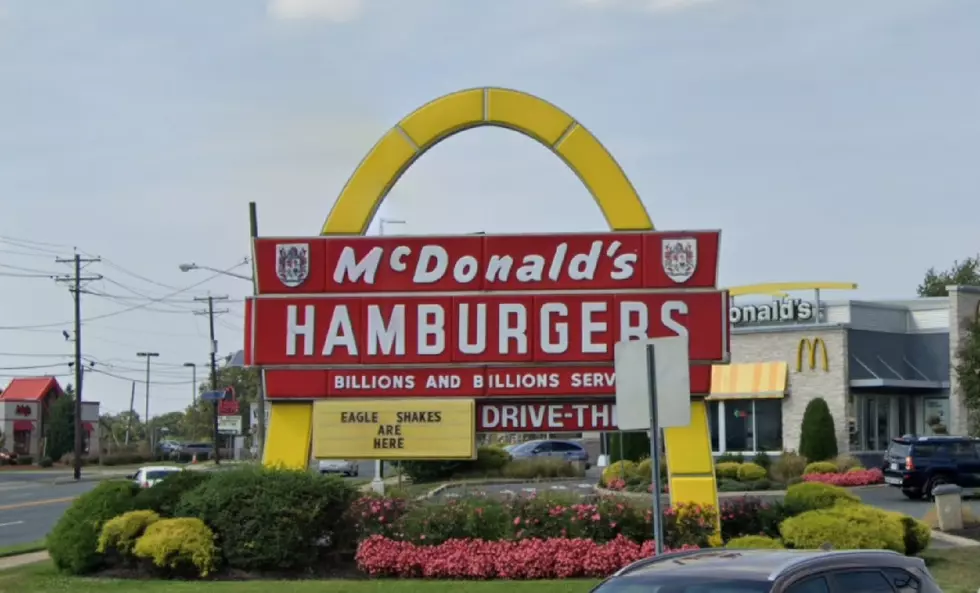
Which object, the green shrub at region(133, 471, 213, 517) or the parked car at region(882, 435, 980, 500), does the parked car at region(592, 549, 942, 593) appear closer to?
the green shrub at region(133, 471, 213, 517)

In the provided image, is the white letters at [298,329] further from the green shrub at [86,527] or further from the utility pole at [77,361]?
the utility pole at [77,361]

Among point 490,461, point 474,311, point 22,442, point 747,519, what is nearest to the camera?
point 747,519

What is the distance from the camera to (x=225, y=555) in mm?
17812

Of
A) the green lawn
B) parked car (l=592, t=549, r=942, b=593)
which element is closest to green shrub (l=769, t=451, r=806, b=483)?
the green lawn

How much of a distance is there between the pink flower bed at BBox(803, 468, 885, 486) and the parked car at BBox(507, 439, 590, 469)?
16.0 meters

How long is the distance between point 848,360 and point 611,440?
29.0 feet

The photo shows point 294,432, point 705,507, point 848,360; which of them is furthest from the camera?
point 848,360

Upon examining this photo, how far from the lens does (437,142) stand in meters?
19.4

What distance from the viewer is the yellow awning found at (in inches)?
1766

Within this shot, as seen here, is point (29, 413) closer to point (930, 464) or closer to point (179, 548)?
point (930, 464)

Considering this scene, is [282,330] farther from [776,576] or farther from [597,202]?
[776,576]

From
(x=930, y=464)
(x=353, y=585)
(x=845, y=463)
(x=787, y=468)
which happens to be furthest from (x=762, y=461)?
(x=353, y=585)

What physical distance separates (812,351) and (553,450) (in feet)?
45.2

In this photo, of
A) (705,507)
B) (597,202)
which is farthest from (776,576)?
(597,202)
